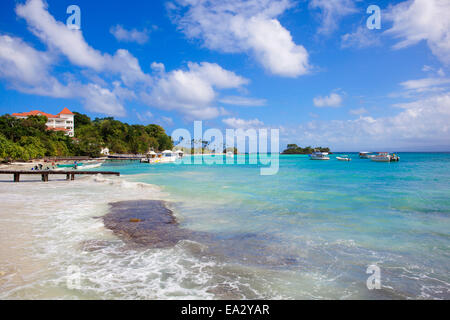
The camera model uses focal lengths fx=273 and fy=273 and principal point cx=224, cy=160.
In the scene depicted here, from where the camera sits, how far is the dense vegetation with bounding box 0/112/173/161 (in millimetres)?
49169

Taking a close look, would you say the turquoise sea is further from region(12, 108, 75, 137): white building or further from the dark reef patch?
region(12, 108, 75, 137): white building

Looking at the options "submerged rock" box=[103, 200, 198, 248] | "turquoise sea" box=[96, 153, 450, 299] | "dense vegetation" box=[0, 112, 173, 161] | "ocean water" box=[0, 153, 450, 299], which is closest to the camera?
"ocean water" box=[0, 153, 450, 299]

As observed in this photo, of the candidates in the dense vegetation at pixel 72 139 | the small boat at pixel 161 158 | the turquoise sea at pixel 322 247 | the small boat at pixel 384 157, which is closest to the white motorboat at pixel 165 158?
the small boat at pixel 161 158

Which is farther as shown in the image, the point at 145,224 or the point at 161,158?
the point at 161,158

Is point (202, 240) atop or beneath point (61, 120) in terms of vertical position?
beneath

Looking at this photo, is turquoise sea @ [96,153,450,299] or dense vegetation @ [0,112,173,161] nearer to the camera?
turquoise sea @ [96,153,450,299]

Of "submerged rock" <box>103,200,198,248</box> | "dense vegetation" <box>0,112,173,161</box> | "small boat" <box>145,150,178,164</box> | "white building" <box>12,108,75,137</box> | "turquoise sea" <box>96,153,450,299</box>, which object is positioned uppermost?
"white building" <box>12,108,75,137</box>

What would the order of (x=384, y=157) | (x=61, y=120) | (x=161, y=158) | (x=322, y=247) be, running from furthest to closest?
(x=61, y=120) < (x=161, y=158) < (x=384, y=157) < (x=322, y=247)

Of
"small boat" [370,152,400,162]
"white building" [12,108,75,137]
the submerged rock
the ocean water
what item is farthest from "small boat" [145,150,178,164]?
the submerged rock

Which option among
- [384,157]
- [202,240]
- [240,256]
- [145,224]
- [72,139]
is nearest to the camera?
[240,256]

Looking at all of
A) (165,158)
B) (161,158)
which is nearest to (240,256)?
(161,158)

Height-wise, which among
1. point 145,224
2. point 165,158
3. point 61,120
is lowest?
point 145,224

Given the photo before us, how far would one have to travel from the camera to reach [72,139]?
7169 centimetres

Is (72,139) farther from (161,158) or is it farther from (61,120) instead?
(161,158)
